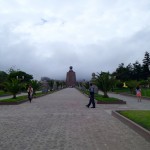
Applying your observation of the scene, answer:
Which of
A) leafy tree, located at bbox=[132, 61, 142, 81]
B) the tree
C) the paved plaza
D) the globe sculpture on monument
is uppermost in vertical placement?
the globe sculpture on monument

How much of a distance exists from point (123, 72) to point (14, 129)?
72.1 m

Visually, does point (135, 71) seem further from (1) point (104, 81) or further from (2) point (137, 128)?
(2) point (137, 128)

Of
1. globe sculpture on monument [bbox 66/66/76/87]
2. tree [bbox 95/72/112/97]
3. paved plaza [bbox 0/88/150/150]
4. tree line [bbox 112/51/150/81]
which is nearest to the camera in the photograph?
paved plaza [bbox 0/88/150/150]

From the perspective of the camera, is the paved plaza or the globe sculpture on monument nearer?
the paved plaza

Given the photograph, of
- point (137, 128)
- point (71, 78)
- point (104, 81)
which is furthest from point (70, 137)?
point (71, 78)

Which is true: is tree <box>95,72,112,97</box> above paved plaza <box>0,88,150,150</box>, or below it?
above

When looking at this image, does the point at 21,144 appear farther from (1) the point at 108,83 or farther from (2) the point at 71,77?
(2) the point at 71,77

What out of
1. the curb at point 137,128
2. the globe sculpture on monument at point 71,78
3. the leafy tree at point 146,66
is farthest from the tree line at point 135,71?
the globe sculpture on monument at point 71,78

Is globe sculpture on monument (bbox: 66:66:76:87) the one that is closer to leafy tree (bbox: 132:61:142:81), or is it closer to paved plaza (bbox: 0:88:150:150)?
leafy tree (bbox: 132:61:142:81)

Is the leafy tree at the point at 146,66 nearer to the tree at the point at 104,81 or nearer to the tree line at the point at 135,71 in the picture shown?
the tree line at the point at 135,71

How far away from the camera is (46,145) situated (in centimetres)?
807

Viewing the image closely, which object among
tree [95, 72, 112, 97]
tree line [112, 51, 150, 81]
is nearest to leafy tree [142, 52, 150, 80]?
tree line [112, 51, 150, 81]

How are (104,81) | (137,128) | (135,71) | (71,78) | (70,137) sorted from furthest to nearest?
1. (71,78)
2. (135,71)
3. (104,81)
4. (137,128)
5. (70,137)

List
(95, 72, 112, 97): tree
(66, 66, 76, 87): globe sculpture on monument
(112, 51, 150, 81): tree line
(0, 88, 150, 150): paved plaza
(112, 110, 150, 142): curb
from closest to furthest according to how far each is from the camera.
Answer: (0, 88, 150, 150): paved plaza
(112, 110, 150, 142): curb
(95, 72, 112, 97): tree
(112, 51, 150, 81): tree line
(66, 66, 76, 87): globe sculpture on monument
